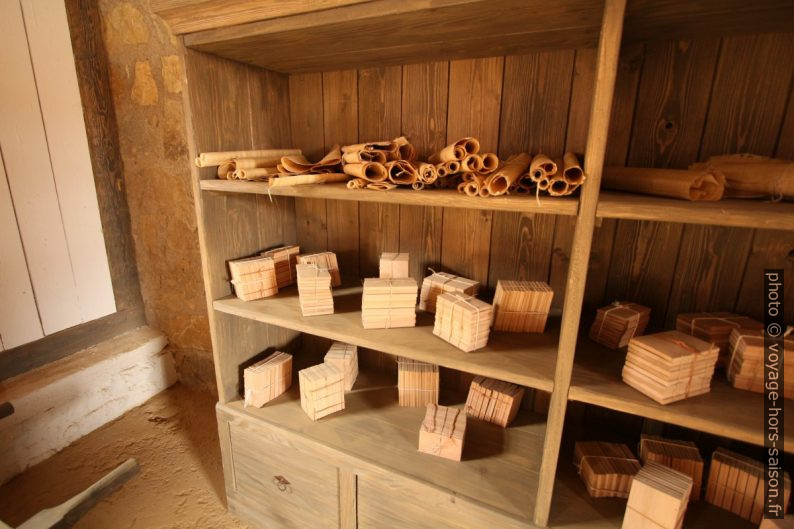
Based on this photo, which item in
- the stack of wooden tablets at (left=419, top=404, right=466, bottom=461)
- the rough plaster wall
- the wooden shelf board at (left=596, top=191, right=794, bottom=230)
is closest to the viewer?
the wooden shelf board at (left=596, top=191, right=794, bottom=230)

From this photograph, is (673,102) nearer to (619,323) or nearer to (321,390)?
(619,323)

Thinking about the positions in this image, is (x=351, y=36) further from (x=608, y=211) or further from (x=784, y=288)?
(x=784, y=288)

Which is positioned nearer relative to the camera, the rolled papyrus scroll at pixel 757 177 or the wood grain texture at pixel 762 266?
the rolled papyrus scroll at pixel 757 177

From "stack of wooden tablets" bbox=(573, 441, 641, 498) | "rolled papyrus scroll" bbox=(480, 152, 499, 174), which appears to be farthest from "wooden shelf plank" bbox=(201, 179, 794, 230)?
"stack of wooden tablets" bbox=(573, 441, 641, 498)

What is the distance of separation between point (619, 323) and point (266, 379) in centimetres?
131

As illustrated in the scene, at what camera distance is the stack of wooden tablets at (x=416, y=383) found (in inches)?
62.2

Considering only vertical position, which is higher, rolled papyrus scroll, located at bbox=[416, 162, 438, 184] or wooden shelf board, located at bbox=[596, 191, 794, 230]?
rolled papyrus scroll, located at bbox=[416, 162, 438, 184]

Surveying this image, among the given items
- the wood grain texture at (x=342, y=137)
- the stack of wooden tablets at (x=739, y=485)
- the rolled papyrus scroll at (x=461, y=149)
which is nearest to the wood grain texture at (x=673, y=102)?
the rolled papyrus scroll at (x=461, y=149)

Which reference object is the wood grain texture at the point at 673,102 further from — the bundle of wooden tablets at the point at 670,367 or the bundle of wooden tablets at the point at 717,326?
the bundle of wooden tablets at the point at 670,367

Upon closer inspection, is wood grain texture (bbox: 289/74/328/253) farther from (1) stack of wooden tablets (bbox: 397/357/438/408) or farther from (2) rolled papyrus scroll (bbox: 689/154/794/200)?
(2) rolled papyrus scroll (bbox: 689/154/794/200)

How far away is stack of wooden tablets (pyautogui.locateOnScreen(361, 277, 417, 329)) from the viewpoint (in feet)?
4.38

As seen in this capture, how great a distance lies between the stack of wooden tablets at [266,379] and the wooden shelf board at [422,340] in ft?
0.92

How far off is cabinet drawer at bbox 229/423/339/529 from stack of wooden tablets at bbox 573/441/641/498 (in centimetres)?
86

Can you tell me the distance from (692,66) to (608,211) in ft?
2.10
